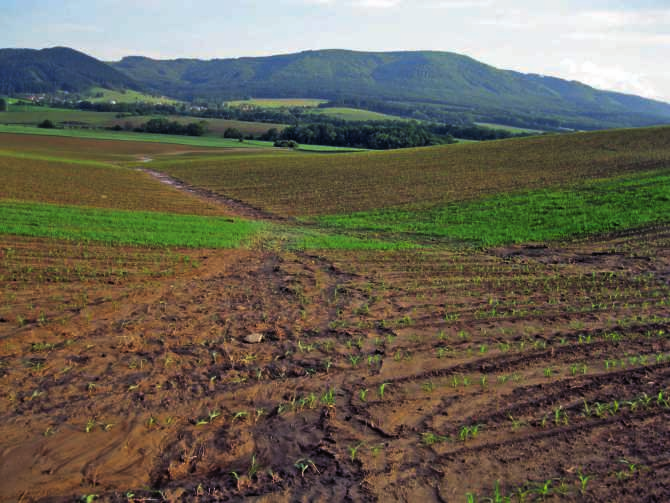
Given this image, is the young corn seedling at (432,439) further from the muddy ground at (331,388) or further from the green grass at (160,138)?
the green grass at (160,138)

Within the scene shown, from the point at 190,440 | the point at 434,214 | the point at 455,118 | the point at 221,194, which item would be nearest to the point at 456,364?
the point at 190,440

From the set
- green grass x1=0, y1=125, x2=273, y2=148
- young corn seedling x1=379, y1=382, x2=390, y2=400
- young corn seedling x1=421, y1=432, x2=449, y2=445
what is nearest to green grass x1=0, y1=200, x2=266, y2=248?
young corn seedling x1=379, y1=382, x2=390, y2=400

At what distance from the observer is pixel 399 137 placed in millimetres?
85000

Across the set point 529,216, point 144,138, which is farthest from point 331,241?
point 144,138

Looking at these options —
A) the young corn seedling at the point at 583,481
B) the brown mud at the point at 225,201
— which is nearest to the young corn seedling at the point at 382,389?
the young corn seedling at the point at 583,481

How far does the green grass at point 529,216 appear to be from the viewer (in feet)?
69.4

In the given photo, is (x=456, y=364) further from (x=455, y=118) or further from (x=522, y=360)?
(x=455, y=118)

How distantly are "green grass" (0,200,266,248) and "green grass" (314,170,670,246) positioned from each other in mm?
5194

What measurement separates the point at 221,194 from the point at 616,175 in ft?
81.6

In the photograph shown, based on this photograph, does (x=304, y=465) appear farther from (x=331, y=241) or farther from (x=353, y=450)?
(x=331, y=241)

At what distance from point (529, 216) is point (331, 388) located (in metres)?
18.7

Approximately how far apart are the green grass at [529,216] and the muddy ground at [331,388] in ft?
25.1

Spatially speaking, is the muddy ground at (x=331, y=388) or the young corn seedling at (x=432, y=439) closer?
the muddy ground at (x=331, y=388)

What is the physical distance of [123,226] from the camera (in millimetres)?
20016
